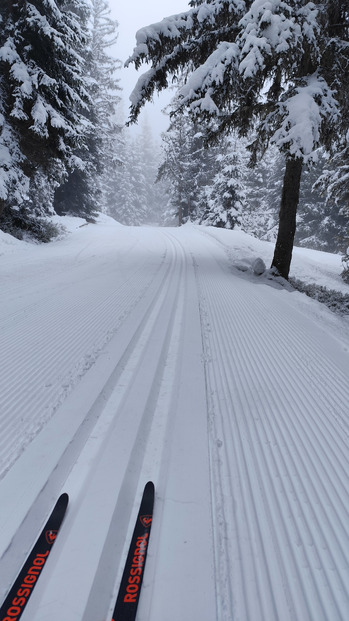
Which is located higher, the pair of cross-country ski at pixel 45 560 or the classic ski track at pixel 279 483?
the classic ski track at pixel 279 483

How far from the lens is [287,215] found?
871 centimetres

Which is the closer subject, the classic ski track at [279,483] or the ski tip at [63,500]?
the classic ski track at [279,483]

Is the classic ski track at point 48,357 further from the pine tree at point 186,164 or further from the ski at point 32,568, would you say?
the pine tree at point 186,164

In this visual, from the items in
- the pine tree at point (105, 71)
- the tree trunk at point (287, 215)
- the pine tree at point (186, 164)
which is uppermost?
the pine tree at point (105, 71)

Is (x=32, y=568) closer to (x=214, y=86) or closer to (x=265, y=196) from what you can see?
(x=214, y=86)

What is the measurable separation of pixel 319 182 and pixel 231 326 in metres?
10.5

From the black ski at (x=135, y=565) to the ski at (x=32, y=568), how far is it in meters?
0.39

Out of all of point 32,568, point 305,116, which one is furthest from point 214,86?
point 32,568

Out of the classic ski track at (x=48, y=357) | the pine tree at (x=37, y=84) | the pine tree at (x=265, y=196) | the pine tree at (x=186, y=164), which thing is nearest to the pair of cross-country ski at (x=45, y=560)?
the classic ski track at (x=48, y=357)

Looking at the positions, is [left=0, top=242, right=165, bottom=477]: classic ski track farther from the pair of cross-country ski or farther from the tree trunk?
the tree trunk

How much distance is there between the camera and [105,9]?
105 feet

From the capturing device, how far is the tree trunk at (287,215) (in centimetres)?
833

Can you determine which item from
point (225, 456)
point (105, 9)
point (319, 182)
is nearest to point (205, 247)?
point (319, 182)

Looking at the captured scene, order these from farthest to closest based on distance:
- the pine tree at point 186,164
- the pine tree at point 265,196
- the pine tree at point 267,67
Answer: the pine tree at point 265,196, the pine tree at point 186,164, the pine tree at point 267,67
